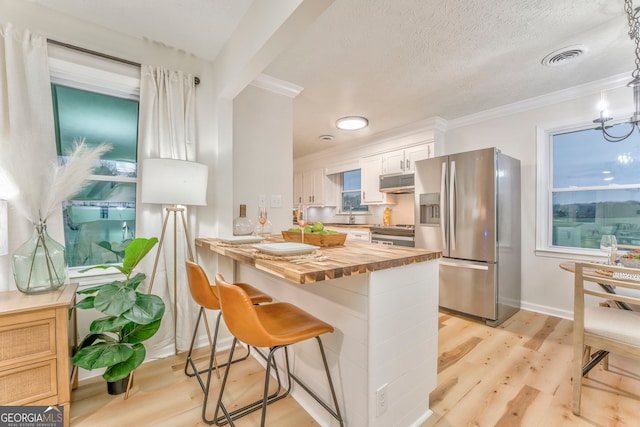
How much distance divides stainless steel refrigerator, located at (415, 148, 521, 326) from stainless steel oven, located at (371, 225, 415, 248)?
291mm

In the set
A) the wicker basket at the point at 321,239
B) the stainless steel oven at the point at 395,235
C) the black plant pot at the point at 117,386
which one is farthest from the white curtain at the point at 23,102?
the stainless steel oven at the point at 395,235

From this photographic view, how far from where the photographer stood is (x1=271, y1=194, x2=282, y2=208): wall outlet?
Answer: 2703 millimetres

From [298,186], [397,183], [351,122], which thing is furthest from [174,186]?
[298,186]

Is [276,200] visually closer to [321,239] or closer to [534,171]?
[321,239]

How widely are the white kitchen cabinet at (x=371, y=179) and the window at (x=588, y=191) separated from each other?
6.86 ft

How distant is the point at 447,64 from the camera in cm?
241

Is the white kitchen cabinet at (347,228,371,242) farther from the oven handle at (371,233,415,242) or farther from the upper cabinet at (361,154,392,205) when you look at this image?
the upper cabinet at (361,154,392,205)

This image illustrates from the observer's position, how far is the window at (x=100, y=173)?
1.93 m

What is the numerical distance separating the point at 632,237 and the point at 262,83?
3935 mm

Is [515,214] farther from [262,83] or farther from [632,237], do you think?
[262,83]

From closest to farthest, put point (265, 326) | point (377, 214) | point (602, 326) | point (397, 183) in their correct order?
1. point (265, 326)
2. point (602, 326)
3. point (397, 183)
4. point (377, 214)

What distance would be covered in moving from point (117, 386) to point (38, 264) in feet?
2.94

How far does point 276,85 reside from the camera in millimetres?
2695

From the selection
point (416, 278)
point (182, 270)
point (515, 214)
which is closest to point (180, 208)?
point (182, 270)
